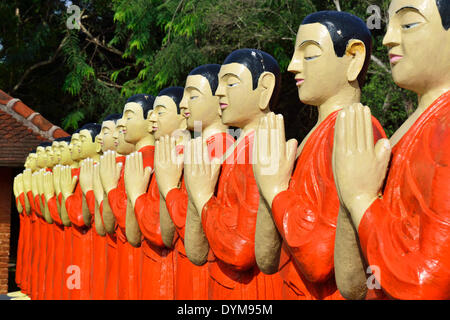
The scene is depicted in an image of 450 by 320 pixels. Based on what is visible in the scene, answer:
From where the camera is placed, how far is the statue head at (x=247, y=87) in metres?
3.50

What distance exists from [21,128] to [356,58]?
29.8ft

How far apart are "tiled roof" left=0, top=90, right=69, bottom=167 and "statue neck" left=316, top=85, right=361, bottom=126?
8508mm

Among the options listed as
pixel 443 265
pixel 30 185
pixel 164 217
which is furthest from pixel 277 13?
pixel 443 265

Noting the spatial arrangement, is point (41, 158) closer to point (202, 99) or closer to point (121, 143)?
point (121, 143)

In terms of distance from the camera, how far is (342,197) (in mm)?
2197

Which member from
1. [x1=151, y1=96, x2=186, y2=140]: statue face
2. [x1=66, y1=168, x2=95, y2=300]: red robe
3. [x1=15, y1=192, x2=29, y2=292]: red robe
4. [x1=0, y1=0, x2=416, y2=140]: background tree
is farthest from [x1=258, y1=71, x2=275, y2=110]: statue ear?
[x1=15, y1=192, x2=29, y2=292]: red robe

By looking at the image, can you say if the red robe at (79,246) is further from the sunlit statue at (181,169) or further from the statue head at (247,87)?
the statue head at (247,87)

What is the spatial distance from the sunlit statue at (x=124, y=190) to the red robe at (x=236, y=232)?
1.53 meters

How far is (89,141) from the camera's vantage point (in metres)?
6.67

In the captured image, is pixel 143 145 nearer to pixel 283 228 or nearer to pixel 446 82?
pixel 283 228

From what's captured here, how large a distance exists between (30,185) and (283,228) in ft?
22.8

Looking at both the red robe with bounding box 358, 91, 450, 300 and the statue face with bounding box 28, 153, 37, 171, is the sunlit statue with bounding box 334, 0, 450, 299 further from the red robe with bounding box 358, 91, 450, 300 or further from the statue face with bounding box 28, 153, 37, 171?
the statue face with bounding box 28, 153, 37, 171

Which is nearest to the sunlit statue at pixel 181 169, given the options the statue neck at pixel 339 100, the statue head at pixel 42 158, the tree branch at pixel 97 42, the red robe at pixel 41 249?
the statue neck at pixel 339 100

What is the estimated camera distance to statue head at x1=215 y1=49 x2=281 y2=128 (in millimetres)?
3498
